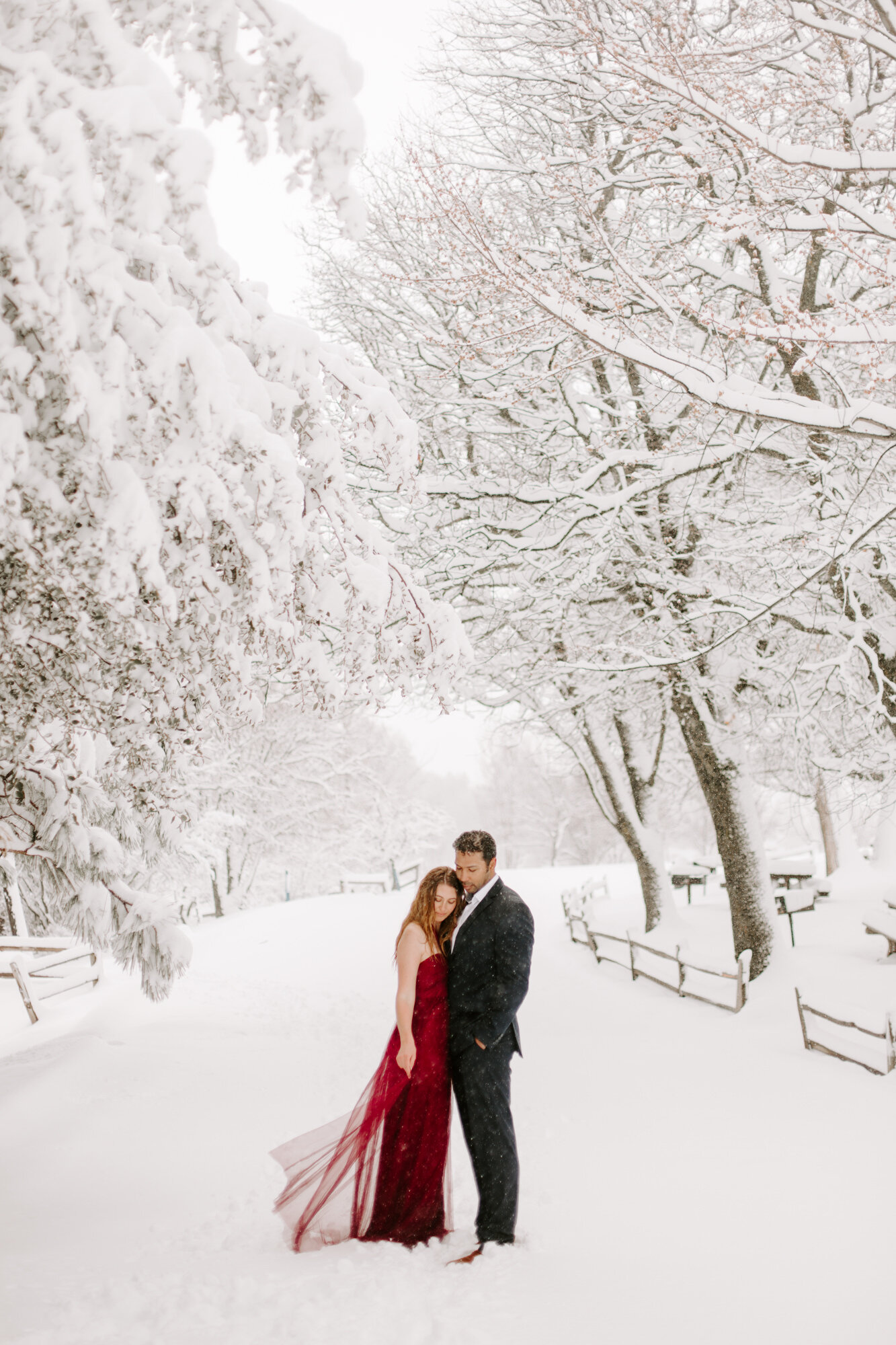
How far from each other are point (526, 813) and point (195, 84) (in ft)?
156

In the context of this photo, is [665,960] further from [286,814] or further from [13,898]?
[286,814]

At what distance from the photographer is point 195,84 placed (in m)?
3.71

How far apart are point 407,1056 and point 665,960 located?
26.7 feet

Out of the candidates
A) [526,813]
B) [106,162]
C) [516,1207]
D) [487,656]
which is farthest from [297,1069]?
[526,813]

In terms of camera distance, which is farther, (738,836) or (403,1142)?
(738,836)

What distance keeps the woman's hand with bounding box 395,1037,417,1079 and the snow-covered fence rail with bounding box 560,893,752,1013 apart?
5561 mm

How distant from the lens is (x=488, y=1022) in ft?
13.3

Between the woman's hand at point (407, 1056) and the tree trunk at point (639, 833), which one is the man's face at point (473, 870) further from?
the tree trunk at point (639, 833)

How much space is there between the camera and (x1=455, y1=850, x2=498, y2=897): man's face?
14.1 ft

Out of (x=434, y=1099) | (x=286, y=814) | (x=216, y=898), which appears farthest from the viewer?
(x=286, y=814)

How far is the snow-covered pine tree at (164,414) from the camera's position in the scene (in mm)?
2984

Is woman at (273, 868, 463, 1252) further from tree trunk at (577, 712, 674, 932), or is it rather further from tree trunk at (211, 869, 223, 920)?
tree trunk at (211, 869, 223, 920)

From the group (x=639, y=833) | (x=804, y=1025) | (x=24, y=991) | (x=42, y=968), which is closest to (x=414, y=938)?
(x=804, y=1025)

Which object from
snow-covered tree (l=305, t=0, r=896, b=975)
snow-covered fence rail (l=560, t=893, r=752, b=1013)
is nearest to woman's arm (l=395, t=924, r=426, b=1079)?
snow-covered tree (l=305, t=0, r=896, b=975)
